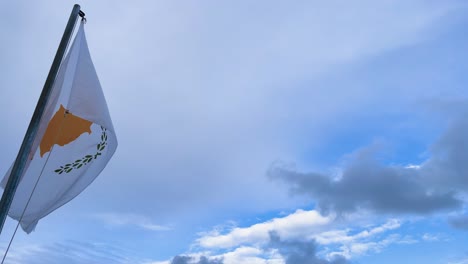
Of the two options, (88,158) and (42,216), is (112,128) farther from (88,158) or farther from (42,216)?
(42,216)

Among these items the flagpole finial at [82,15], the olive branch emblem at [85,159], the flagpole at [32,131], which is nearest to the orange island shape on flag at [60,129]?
the olive branch emblem at [85,159]

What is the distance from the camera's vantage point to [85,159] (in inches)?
659

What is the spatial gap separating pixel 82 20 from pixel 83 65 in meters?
2.06

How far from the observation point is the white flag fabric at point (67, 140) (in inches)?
611

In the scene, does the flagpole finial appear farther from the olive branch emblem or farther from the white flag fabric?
the olive branch emblem

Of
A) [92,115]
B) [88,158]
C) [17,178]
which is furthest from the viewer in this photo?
[88,158]

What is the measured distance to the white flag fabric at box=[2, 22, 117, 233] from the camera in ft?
51.0

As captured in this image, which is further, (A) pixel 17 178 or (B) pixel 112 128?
(B) pixel 112 128

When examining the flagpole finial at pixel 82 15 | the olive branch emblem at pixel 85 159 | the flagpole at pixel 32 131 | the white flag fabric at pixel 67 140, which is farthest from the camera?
the flagpole finial at pixel 82 15

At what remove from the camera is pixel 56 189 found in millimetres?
15867

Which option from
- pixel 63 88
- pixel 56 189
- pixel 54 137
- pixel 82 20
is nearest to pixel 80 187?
pixel 56 189

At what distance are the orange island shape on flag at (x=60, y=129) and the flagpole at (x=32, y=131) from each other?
1631mm

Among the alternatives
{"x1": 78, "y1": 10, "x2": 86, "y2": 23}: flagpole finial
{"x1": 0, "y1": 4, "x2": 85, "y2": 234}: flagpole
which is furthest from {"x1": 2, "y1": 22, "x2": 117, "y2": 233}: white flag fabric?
{"x1": 0, "y1": 4, "x2": 85, "y2": 234}: flagpole

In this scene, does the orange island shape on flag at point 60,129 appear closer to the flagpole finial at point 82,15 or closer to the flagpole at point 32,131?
the flagpole at point 32,131
